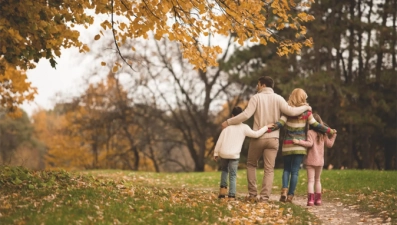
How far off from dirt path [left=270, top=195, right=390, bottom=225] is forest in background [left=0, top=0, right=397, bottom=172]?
7.91 metres

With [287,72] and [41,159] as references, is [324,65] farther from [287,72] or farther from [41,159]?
[41,159]

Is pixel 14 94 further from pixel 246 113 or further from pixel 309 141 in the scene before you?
pixel 309 141

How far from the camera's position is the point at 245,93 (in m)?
31.1

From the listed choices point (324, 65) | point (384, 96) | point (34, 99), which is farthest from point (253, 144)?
point (324, 65)

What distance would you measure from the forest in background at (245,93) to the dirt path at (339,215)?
791 cm

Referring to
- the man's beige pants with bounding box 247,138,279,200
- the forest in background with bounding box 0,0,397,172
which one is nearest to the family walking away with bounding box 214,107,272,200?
the man's beige pants with bounding box 247,138,279,200

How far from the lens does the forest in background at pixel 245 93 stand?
23375 mm

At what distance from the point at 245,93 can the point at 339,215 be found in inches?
911

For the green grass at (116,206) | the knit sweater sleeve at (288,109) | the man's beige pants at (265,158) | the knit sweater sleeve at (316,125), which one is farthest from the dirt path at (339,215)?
the knit sweater sleeve at (288,109)

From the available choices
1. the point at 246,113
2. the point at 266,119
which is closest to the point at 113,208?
the point at 246,113

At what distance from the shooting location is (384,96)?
23.7m

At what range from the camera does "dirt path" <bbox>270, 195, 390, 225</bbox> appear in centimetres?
750

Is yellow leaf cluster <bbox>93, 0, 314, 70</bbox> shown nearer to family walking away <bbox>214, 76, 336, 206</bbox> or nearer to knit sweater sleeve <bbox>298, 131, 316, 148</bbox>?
family walking away <bbox>214, 76, 336, 206</bbox>

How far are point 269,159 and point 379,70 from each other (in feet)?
60.0
